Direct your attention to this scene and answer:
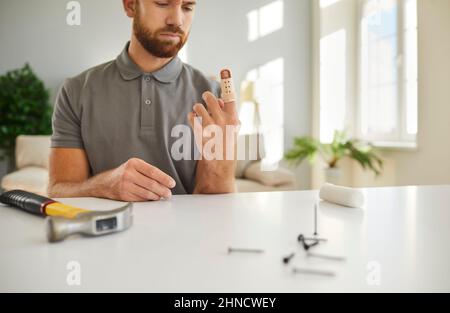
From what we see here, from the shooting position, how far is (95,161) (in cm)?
114

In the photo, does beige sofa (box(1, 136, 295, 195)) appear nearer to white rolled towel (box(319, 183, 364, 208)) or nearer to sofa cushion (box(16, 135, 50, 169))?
sofa cushion (box(16, 135, 50, 169))

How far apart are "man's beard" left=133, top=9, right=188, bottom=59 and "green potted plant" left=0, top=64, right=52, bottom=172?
7.80 ft

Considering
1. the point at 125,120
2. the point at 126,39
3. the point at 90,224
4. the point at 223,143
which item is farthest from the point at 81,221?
the point at 126,39

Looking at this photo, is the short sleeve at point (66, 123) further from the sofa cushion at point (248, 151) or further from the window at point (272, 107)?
the window at point (272, 107)

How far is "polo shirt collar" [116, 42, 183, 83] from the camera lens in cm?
118

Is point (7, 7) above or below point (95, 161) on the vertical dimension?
above

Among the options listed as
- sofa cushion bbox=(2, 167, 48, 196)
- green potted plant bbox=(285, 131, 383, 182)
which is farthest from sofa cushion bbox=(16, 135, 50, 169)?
green potted plant bbox=(285, 131, 383, 182)

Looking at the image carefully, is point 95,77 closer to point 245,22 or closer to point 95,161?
point 95,161

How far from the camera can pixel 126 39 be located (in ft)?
9.78

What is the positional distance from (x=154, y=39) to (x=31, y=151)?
233 cm

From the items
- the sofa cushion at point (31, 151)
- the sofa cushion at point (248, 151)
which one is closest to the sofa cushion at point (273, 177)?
the sofa cushion at point (248, 151)

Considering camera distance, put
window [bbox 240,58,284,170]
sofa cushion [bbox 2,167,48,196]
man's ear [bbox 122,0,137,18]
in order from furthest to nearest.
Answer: window [bbox 240,58,284,170] < sofa cushion [bbox 2,167,48,196] < man's ear [bbox 122,0,137,18]

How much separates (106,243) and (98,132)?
29.3 inches
